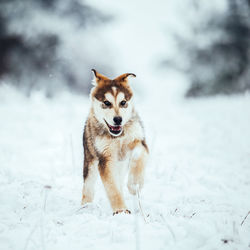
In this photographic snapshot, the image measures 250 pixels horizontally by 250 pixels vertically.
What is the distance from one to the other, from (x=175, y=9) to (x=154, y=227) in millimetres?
24410

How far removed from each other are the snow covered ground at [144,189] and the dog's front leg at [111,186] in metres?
0.18

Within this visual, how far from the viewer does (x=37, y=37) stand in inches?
558

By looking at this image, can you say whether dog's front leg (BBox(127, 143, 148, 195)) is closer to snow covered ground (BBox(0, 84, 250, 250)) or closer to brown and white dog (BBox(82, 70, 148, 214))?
brown and white dog (BBox(82, 70, 148, 214))

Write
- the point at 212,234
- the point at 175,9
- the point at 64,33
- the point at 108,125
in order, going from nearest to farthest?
the point at 212,234 < the point at 108,125 < the point at 64,33 < the point at 175,9

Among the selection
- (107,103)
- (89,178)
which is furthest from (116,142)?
(89,178)

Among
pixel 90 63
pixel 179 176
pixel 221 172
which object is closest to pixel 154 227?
pixel 179 176

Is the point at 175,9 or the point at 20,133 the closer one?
the point at 20,133

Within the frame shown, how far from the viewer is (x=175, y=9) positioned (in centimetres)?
2400

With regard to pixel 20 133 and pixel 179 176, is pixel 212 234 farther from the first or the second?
pixel 20 133

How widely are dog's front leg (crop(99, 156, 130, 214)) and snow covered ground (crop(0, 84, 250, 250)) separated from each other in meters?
0.18

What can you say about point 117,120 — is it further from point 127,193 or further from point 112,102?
point 127,193

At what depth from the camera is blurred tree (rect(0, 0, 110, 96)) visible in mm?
13258

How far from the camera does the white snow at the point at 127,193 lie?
2.50 metres

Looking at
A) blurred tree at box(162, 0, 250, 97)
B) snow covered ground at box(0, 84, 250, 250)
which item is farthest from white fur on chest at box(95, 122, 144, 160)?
blurred tree at box(162, 0, 250, 97)
